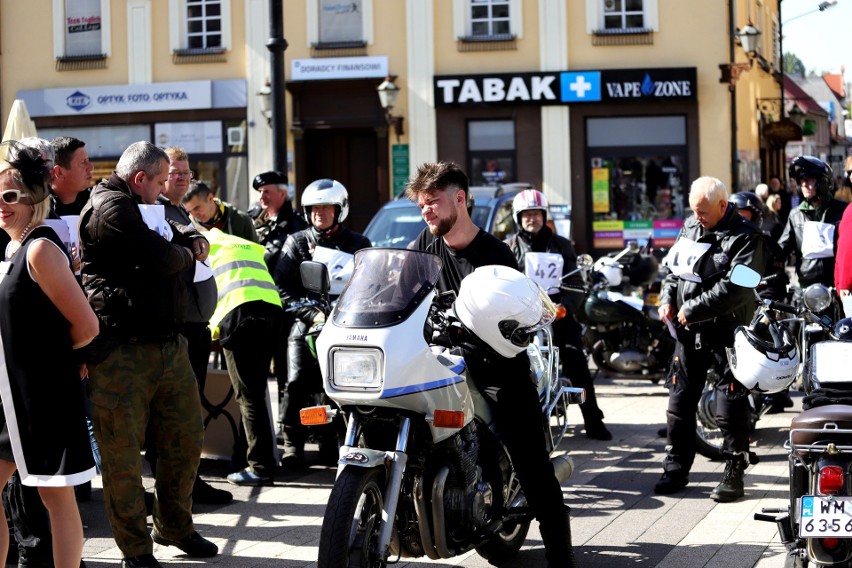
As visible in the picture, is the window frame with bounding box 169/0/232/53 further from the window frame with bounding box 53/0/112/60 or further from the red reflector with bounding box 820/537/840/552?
the red reflector with bounding box 820/537/840/552

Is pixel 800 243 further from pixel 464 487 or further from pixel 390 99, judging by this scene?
pixel 390 99

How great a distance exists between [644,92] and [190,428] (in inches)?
760

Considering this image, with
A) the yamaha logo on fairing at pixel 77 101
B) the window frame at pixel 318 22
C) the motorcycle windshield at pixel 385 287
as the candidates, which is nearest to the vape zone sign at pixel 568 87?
the window frame at pixel 318 22

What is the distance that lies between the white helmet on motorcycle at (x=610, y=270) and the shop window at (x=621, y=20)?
1248 centimetres

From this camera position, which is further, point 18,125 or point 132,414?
point 18,125

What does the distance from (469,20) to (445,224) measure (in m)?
20.0

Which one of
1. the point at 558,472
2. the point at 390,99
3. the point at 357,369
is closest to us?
the point at 357,369

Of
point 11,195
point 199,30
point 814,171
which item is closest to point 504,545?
point 11,195

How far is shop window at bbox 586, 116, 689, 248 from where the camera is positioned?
24281 mm

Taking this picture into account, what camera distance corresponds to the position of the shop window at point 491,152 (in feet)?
81.4

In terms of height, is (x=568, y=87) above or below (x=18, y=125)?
above

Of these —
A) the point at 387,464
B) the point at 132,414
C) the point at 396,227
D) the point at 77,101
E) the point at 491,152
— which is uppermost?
the point at 77,101

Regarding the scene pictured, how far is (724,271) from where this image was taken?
23.6 ft

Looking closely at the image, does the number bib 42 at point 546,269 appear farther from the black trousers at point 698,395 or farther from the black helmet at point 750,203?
the black trousers at point 698,395
